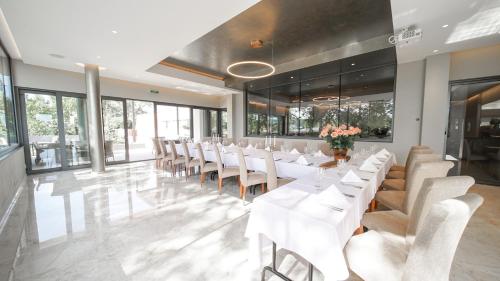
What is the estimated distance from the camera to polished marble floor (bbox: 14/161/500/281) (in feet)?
6.03

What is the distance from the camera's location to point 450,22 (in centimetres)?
309

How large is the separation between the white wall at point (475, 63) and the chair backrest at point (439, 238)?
551cm

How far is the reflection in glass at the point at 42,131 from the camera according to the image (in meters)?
5.51

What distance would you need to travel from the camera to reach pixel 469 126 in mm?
4676

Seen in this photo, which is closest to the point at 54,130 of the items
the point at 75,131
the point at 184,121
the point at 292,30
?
the point at 75,131

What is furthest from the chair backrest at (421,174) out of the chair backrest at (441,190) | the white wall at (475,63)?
the white wall at (475,63)

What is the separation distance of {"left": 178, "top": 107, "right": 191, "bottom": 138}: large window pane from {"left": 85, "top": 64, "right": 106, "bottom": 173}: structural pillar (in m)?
3.55

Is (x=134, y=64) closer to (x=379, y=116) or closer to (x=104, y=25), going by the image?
(x=104, y=25)

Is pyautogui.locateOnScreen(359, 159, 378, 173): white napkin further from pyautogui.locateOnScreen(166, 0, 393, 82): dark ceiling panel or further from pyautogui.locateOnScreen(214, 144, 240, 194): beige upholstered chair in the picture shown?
pyautogui.locateOnScreen(166, 0, 393, 82): dark ceiling panel

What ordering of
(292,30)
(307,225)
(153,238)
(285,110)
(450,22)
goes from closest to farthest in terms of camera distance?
1. (307,225)
2. (153,238)
3. (450,22)
4. (292,30)
5. (285,110)

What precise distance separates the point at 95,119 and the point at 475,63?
994cm

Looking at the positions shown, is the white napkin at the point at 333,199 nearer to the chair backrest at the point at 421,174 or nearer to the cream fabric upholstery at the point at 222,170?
the chair backrest at the point at 421,174

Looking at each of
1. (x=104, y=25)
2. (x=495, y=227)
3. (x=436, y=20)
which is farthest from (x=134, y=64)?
(x=495, y=227)

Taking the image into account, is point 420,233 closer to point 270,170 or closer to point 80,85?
point 270,170
